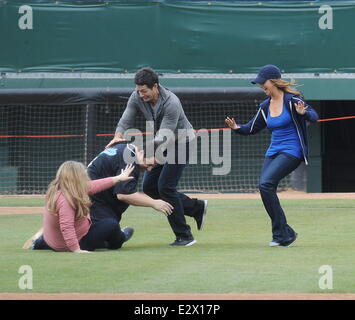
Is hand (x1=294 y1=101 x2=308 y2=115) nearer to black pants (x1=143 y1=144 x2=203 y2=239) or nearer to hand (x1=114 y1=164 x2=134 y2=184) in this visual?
black pants (x1=143 y1=144 x2=203 y2=239)

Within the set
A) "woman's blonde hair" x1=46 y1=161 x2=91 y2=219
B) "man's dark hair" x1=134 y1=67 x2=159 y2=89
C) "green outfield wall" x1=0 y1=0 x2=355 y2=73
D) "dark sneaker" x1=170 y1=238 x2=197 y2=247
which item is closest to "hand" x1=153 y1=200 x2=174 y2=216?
"woman's blonde hair" x1=46 y1=161 x2=91 y2=219

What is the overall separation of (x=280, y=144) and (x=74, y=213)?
7.70 ft

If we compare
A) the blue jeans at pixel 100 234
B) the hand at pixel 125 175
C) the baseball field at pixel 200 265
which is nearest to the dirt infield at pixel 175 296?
the baseball field at pixel 200 265

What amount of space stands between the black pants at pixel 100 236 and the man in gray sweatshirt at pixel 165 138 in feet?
2.17

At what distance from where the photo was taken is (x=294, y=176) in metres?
20.4

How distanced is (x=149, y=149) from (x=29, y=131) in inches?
448

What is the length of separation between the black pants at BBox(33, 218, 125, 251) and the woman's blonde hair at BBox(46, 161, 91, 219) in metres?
0.30

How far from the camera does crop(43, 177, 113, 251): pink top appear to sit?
870 cm

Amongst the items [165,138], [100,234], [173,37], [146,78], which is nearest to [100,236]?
[100,234]

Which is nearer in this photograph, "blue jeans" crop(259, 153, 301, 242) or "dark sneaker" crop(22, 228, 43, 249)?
"blue jeans" crop(259, 153, 301, 242)

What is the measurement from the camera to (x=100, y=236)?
9.17 metres

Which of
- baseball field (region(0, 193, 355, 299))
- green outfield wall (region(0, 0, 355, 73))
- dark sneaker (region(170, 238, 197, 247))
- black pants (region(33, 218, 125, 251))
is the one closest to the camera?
baseball field (region(0, 193, 355, 299))

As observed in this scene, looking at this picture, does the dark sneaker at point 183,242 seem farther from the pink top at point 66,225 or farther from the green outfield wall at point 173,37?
the green outfield wall at point 173,37
